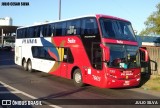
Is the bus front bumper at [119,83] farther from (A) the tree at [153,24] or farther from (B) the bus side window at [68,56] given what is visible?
(A) the tree at [153,24]

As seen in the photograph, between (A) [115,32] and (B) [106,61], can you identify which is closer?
(B) [106,61]

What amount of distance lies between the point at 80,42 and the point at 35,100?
5.09 meters

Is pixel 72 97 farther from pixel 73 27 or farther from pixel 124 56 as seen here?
pixel 73 27

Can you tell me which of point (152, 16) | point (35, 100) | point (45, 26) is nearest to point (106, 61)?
point (35, 100)

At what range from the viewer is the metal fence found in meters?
18.1

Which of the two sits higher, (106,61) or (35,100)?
(106,61)

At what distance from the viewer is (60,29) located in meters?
17.8

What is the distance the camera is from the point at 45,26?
19.9 m

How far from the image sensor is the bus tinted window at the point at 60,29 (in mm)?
17383

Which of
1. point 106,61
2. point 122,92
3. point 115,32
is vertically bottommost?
point 122,92

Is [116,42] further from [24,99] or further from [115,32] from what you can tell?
[24,99]

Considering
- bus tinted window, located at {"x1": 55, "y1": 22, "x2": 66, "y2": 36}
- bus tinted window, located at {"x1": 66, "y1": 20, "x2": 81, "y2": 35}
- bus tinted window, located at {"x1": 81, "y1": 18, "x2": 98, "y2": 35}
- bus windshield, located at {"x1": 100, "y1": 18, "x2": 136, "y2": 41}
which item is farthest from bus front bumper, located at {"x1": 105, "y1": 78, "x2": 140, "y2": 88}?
bus tinted window, located at {"x1": 55, "y1": 22, "x2": 66, "y2": 36}

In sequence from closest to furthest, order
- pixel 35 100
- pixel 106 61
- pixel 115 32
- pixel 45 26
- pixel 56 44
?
1. pixel 35 100
2. pixel 106 61
3. pixel 115 32
4. pixel 56 44
5. pixel 45 26

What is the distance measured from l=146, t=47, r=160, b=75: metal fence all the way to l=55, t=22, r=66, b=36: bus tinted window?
557 cm
